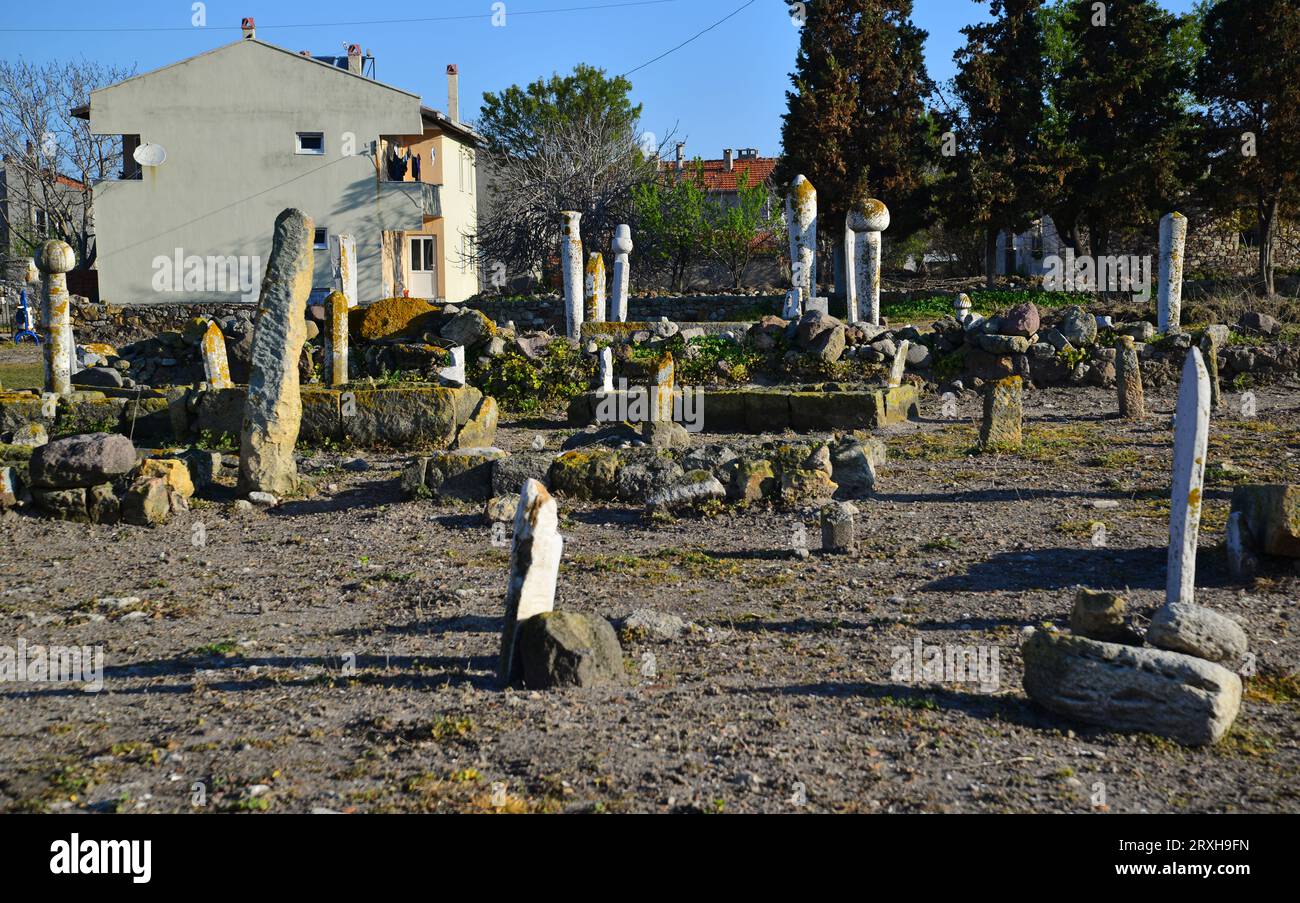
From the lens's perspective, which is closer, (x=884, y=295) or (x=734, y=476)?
(x=734, y=476)

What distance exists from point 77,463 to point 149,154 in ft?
77.6

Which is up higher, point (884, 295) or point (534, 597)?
point (884, 295)

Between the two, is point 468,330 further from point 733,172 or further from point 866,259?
point 733,172

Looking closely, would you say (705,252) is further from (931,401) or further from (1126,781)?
(1126,781)

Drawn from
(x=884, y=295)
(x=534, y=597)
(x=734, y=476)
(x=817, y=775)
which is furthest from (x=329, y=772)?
(x=884, y=295)

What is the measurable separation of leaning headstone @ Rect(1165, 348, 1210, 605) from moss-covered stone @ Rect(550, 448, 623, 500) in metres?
4.94

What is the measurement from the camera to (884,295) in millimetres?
27578

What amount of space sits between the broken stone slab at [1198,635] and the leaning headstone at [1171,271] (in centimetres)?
1373

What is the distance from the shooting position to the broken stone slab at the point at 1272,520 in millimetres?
6691

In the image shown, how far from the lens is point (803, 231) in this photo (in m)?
20.3

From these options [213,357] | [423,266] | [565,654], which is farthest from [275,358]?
[423,266]

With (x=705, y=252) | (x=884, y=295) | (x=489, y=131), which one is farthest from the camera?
(x=489, y=131)

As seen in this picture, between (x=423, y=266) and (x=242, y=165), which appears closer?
(x=242, y=165)

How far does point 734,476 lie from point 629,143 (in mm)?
29085
